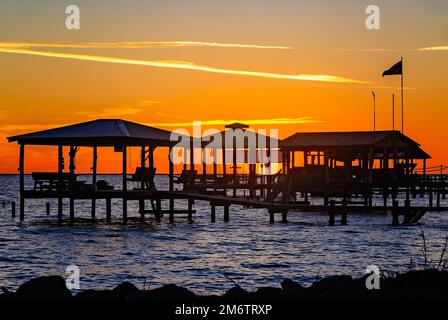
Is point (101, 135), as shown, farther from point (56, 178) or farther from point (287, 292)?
point (287, 292)

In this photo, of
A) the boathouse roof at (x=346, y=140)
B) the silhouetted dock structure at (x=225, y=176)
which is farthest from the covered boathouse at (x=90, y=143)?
the boathouse roof at (x=346, y=140)

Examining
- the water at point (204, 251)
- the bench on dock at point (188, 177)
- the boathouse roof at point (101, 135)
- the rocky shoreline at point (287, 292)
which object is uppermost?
the boathouse roof at point (101, 135)

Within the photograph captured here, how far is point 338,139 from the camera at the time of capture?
162 ft

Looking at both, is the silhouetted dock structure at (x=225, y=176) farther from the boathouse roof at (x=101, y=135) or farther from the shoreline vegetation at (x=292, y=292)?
the shoreline vegetation at (x=292, y=292)

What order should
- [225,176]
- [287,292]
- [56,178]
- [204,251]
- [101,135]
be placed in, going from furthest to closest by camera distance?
[225,176], [56,178], [101,135], [204,251], [287,292]

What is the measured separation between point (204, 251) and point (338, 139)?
73.6 ft

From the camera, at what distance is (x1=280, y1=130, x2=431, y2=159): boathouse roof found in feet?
158

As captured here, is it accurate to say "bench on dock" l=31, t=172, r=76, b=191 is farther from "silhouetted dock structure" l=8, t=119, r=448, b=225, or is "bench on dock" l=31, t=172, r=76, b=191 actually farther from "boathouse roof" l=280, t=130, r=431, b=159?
"boathouse roof" l=280, t=130, r=431, b=159

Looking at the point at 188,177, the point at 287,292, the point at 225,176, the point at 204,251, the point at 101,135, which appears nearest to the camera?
the point at 287,292

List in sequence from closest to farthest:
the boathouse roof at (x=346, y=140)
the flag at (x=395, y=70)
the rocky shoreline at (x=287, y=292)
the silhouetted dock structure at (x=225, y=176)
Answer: the rocky shoreline at (x=287, y=292) → the silhouetted dock structure at (x=225, y=176) → the boathouse roof at (x=346, y=140) → the flag at (x=395, y=70)

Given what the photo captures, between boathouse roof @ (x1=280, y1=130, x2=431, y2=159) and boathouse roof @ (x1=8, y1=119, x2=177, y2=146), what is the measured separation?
40.6ft

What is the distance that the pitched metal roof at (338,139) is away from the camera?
48.3 m

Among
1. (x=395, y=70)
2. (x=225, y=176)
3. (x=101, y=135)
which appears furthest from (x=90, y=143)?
(x=395, y=70)
